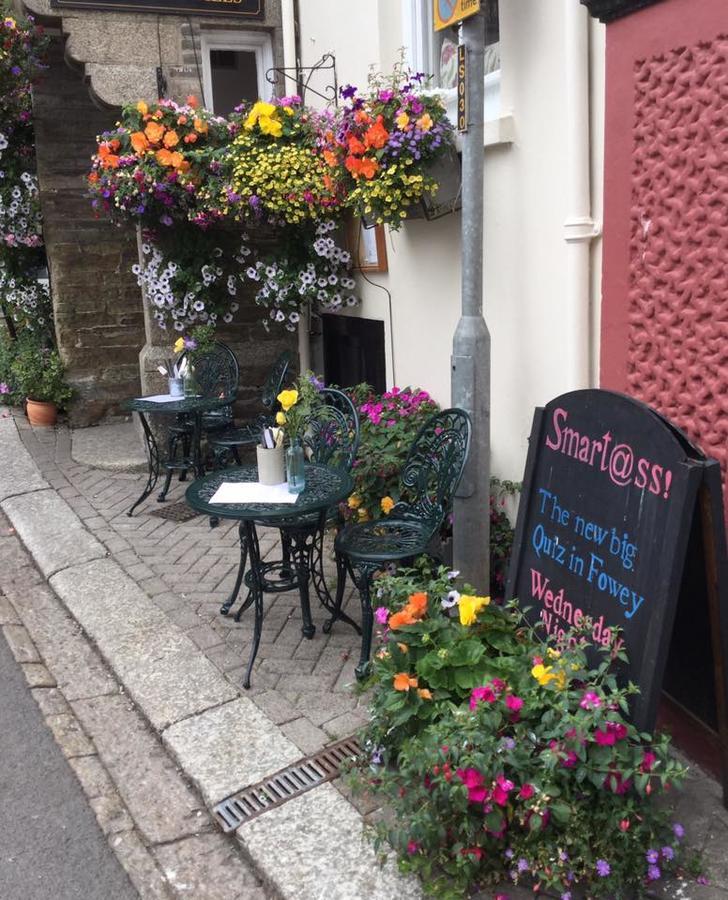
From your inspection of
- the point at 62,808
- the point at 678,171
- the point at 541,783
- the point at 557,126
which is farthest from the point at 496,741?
the point at 557,126

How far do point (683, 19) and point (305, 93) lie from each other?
430 centimetres

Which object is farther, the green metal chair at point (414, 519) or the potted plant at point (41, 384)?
the potted plant at point (41, 384)

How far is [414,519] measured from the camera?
→ 3971 millimetres

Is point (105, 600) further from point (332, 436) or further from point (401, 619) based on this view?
point (401, 619)

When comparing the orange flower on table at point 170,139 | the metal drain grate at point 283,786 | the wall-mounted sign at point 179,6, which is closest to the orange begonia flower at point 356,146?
the orange flower on table at point 170,139

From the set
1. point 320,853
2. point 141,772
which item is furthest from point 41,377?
point 320,853

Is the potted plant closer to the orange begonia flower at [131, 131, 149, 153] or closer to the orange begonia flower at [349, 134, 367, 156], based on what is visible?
the orange begonia flower at [131, 131, 149, 153]

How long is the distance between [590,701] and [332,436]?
2337 mm

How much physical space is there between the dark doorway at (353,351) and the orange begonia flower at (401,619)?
11.2 ft

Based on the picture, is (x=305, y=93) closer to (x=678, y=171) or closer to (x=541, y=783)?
(x=678, y=171)

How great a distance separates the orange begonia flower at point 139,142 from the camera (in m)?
5.75

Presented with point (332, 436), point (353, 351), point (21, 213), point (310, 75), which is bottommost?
point (332, 436)

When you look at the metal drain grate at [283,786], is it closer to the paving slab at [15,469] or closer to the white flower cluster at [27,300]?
the paving slab at [15,469]

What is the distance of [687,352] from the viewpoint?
2869 millimetres
